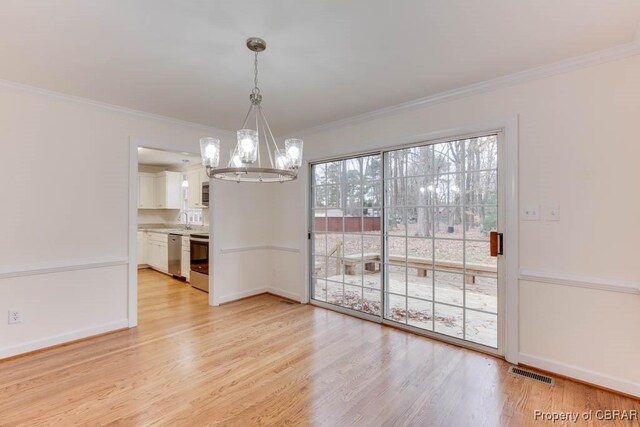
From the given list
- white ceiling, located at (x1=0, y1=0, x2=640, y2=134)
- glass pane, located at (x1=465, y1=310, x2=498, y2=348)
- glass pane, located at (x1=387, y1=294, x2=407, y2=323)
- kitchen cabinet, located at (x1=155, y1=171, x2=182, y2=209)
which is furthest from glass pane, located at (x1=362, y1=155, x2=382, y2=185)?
kitchen cabinet, located at (x1=155, y1=171, x2=182, y2=209)

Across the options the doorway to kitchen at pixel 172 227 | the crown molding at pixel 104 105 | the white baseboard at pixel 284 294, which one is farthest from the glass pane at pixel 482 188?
the doorway to kitchen at pixel 172 227

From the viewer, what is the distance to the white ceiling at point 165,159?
5.52 metres

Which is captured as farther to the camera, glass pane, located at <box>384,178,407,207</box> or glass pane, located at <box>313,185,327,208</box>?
glass pane, located at <box>313,185,327,208</box>

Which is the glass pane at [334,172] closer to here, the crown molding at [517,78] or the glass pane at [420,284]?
the crown molding at [517,78]

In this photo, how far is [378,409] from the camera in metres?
2.00

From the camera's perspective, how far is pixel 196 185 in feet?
20.8

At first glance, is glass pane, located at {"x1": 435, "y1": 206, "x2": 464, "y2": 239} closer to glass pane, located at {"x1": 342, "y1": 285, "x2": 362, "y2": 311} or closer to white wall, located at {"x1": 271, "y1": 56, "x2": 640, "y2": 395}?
white wall, located at {"x1": 271, "y1": 56, "x2": 640, "y2": 395}

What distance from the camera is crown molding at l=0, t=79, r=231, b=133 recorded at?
8.95 feet

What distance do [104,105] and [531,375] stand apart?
4.71m

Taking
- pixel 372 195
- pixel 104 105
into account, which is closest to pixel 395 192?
pixel 372 195

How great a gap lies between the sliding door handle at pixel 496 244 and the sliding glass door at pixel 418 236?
115mm

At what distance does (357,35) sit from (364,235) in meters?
2.25

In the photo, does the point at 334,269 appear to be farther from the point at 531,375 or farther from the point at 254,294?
the point at 531,375

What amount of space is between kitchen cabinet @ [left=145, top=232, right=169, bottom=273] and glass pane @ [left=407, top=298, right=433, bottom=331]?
15.5ft
